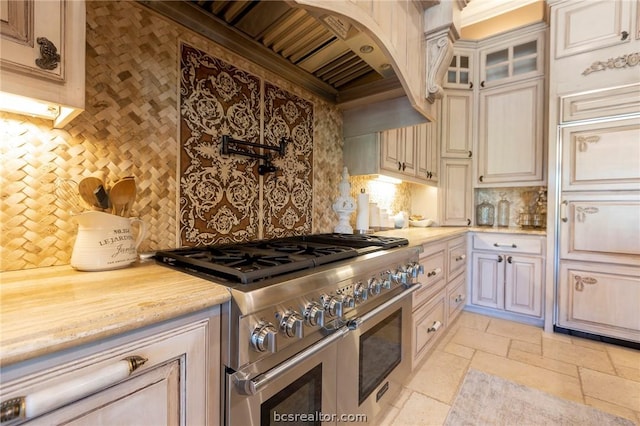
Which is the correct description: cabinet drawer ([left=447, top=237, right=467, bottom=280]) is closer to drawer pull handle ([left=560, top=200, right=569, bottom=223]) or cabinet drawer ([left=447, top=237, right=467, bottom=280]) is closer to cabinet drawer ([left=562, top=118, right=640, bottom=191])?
drawer pull handle ([left=560, top=200, right=569, bottom=223])

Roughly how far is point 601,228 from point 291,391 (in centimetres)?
275

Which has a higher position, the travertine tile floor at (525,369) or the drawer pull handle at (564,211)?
the drawer pull handle at (564,211)

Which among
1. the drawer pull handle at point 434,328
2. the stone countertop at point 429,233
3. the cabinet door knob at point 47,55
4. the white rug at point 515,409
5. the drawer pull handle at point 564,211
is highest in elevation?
the cabinet door knob at point 47,55

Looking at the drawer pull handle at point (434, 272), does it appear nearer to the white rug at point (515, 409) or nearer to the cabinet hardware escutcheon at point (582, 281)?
the white rug at point (515, 409)

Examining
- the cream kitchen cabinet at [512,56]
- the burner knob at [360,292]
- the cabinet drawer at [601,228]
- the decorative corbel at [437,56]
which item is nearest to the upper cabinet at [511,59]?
the cream kitchen cabinet at [512,56]

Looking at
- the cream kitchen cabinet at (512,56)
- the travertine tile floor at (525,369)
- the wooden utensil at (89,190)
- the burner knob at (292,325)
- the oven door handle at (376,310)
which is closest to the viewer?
the burner knob at (292,325)

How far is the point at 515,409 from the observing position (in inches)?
60.2

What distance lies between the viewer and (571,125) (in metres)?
2.38

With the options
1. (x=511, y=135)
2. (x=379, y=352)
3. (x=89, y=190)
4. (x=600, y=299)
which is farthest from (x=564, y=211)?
(x=89, y=190)

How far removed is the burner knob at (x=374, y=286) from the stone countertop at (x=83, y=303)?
0.66 m

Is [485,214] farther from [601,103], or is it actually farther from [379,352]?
[379,352]

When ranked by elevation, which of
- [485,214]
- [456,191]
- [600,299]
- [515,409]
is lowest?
[515,409]

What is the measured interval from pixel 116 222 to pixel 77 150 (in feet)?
0.99

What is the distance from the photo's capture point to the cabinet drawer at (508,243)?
2639mm
